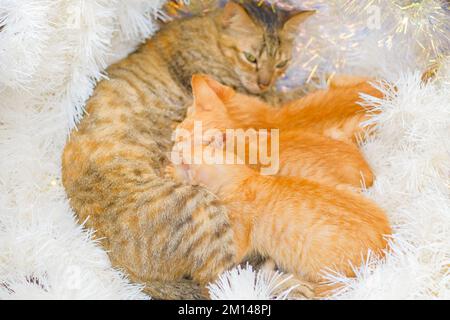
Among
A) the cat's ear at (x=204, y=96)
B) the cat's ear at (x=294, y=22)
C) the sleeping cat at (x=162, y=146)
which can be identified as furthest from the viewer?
the cat's ear at (x=294, y=22)

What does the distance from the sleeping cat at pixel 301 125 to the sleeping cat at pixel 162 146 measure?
0.41ft

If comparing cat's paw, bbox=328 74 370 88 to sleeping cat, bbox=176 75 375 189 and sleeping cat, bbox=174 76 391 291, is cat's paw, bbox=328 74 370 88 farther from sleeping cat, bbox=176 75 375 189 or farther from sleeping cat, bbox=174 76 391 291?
sleeping cat, bbox=174 76 391 291

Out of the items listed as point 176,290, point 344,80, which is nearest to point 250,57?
point 344,80

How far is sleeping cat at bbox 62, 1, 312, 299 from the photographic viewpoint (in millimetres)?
973

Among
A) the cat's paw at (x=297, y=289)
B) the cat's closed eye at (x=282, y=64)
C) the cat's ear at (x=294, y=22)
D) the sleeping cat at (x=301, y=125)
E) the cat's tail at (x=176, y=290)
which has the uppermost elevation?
the cat's ear at (x=294, y=22)

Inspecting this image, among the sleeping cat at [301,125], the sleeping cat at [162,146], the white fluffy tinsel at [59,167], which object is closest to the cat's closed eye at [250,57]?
the sleeping cat at [162,146]

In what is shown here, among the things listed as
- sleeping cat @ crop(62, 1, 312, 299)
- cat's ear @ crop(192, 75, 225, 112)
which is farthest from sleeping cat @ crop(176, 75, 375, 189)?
sleeping cat @ crop(62, 1, 312, 299)

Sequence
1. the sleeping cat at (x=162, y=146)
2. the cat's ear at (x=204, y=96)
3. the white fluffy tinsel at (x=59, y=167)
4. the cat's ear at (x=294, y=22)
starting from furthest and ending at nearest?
the cat's ear at (x=294, y=22), the cat's ear at (x=204, y=96), the sleeping cat at (x=162, y=146), the white fluffy tinsel at (x=59, y=167)

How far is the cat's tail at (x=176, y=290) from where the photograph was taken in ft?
3.10

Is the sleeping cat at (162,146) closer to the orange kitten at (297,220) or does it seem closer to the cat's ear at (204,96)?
the orange kitten at (297,220)

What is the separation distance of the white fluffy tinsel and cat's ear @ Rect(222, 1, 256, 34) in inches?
8.4

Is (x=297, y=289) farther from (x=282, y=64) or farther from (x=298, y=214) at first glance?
(x=282, y=64)

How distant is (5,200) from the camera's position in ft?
3.44

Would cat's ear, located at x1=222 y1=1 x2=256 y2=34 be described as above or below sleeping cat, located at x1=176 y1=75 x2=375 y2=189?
above
